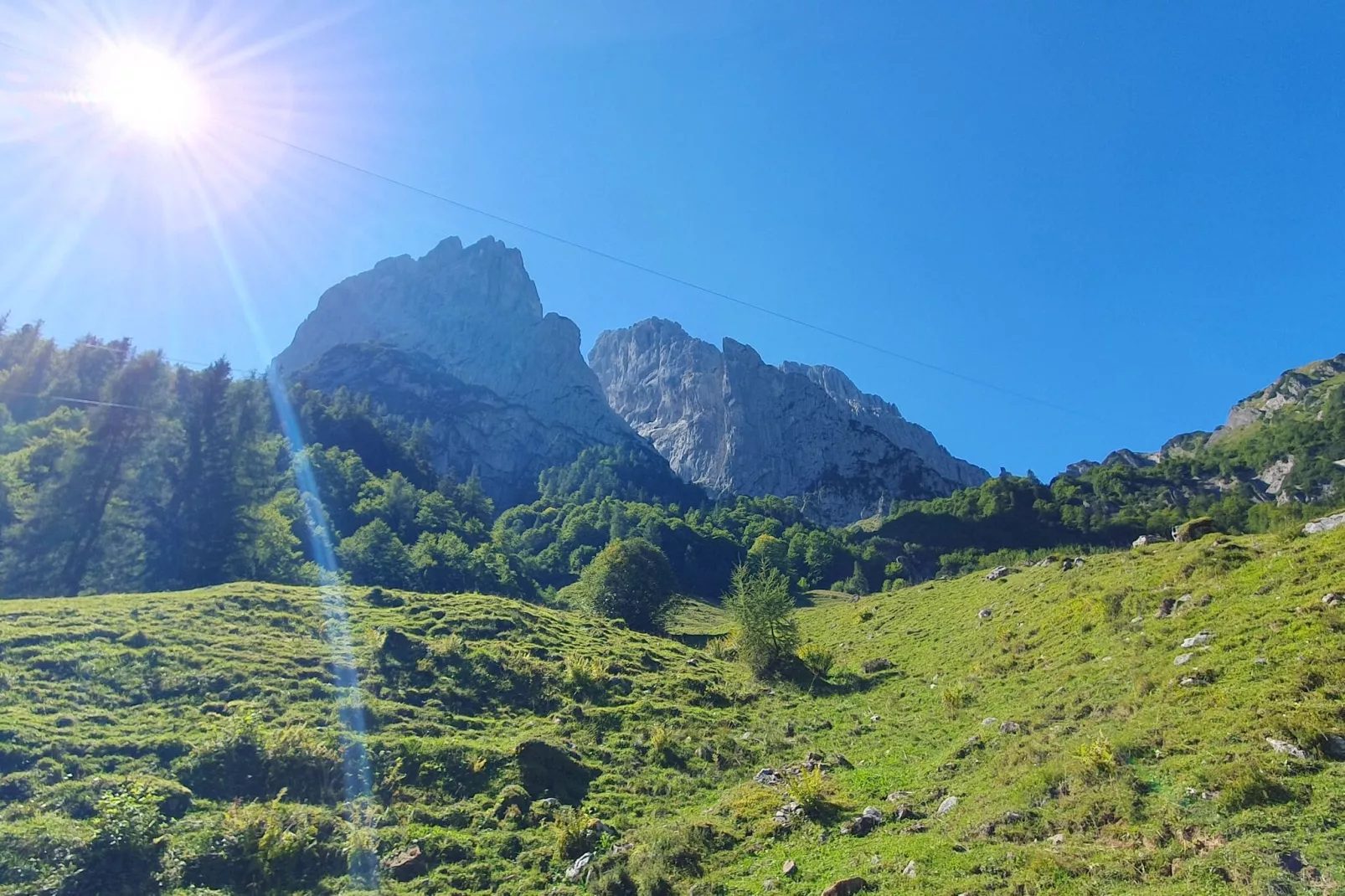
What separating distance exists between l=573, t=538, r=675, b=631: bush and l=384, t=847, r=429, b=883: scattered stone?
53.7m

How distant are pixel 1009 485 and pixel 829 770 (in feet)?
471

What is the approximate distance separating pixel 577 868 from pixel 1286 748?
15.6 metres

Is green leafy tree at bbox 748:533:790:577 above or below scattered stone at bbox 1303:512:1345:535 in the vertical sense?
above

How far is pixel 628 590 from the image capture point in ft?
242

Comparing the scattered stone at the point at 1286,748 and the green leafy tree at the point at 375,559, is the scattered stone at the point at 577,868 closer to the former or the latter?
the scattered stone at the point at 1286,748

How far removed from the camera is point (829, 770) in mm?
22562

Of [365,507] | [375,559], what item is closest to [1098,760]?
[375,559]

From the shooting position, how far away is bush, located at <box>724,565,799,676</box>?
40.5m

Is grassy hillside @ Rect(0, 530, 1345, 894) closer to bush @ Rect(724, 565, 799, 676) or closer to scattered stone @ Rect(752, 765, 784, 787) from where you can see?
scattered stone @ Rect(752, 765, 784, 787)

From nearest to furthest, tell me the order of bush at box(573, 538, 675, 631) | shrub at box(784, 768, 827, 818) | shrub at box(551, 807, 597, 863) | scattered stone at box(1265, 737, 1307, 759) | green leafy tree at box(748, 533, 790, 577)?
scattered stone at box(1265, 737, 1307, 759), shrub at box(551, 807, 597, 863), shrub at box(784, 768, 827, 818), bush at box(573, 538, 675, 631), green leafy tree at box(748, 533, 790, 577)

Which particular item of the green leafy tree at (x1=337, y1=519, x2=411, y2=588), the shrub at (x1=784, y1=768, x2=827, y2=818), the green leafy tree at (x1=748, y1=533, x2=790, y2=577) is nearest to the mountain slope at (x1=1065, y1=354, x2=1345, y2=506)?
the green leafy tree at (x1=748, y1=533, x2=790, y2=577)

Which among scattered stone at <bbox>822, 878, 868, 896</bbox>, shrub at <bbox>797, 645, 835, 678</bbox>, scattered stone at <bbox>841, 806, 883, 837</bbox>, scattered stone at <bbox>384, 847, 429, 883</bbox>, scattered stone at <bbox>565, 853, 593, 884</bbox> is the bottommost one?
scattered stone at <bbox>565, 853, 593, 884</bbox>

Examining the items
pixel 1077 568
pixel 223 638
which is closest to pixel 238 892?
pixel 223 638

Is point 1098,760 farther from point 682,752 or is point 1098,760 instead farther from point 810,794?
point 682,752
